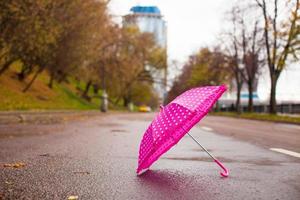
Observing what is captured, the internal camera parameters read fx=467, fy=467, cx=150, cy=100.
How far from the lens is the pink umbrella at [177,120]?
499cm

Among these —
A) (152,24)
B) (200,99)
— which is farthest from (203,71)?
(200,99)

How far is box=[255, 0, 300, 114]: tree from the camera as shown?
1212 inches

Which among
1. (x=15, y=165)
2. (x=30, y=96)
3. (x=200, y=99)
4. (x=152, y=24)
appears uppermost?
(x=152, y=24)

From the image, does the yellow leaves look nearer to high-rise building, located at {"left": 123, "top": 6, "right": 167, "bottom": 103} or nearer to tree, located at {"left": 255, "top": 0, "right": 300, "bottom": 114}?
tree, located at {"left": 255, "top": 0, "right": 300, "bottom": 114}

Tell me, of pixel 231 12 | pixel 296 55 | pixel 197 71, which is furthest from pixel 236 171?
pixel 197 71

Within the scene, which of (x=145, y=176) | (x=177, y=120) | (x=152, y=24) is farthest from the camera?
(x=152, y=24)

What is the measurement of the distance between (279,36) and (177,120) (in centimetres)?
2969

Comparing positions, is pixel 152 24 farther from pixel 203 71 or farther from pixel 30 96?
pixel 30 96

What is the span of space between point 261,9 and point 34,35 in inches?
803

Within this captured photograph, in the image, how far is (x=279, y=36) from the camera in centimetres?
3297

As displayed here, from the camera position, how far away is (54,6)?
2325 cm

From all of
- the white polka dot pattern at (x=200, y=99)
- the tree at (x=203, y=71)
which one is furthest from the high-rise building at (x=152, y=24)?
the white polka dot pattern at (x=200, y=99)

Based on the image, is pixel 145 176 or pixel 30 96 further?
pixel 30 96

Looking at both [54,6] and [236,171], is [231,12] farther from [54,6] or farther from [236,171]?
[236,171]
